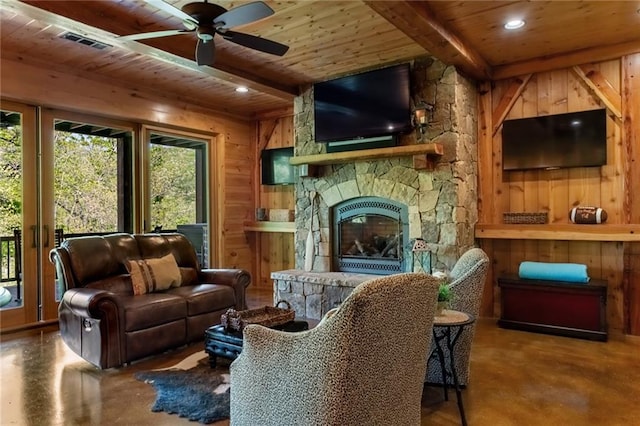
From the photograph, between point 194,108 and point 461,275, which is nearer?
point 461,275

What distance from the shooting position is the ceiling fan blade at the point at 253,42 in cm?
298

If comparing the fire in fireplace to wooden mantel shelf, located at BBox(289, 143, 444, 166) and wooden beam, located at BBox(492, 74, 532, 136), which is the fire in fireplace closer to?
wooden mantel shelf, located at BBox(289, 143, 444, 166)

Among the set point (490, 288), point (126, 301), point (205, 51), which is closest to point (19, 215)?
point (126, 301)

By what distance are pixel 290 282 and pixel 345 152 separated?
5.23ft

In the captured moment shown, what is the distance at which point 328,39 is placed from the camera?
3.88m

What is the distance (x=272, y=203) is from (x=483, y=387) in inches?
178

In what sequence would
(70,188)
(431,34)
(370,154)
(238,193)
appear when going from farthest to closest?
(238,193) → (70,188) → (370,154) → (431,34)

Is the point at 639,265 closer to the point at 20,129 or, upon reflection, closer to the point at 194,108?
the point at 194,108

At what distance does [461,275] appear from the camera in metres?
2.83

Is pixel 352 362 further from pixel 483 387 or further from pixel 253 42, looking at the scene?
pixel 253 42

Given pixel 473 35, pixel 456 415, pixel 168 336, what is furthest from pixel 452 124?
pixel 168 336

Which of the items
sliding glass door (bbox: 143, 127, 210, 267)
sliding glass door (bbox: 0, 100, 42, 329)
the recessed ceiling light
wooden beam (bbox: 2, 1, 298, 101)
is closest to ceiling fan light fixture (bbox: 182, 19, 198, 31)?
wooden beam (bbox: 2, 1, 298, 101)

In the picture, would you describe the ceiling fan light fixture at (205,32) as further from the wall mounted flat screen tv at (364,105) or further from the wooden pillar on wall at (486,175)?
the wooden pillar on wall at (486,175)

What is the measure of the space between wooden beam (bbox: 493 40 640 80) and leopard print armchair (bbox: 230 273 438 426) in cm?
359
